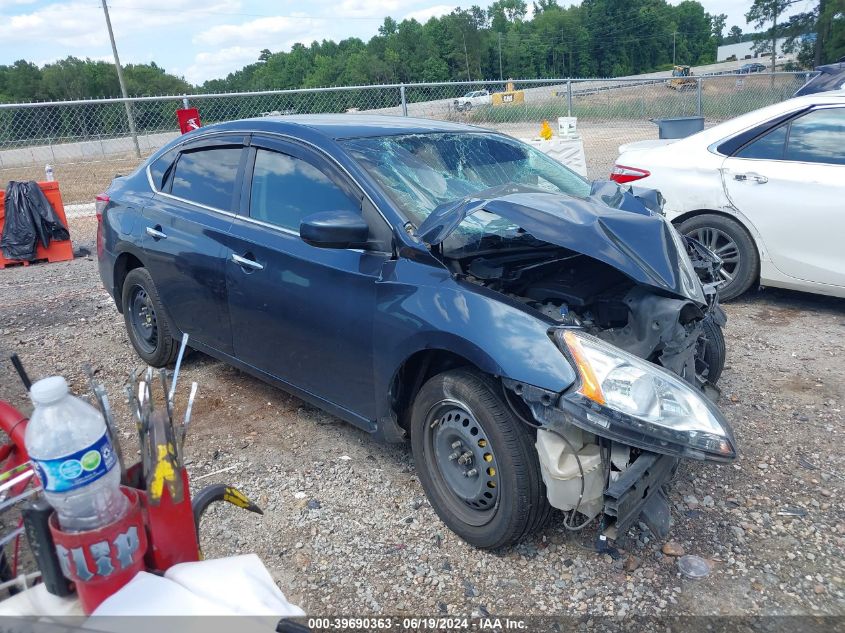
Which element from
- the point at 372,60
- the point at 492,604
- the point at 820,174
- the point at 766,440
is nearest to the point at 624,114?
the point at 820,174

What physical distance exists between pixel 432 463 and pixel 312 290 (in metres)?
0.99

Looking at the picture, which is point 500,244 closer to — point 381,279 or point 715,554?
point 381,279

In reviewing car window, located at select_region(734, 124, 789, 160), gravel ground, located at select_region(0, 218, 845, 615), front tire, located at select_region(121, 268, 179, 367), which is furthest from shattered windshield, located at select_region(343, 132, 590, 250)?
car window, located at select_region(734, 124, 789, 160)

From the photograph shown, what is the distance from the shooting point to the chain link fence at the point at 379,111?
37.5 feet

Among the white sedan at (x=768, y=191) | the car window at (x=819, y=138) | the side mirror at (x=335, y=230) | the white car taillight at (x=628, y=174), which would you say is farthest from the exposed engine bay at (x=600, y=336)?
the white car taillight at (x=628, y=174)

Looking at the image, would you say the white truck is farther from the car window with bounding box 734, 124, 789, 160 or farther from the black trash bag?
the car window with bounding box 734, 124, 789, 160

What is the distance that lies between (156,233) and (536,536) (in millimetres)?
2892

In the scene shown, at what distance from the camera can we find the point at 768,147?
17.8 ft

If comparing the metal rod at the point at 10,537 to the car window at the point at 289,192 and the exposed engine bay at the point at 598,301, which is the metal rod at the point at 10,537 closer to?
the exposed engine bay at the point at 598,301

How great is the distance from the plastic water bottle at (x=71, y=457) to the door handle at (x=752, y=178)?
5.23 m

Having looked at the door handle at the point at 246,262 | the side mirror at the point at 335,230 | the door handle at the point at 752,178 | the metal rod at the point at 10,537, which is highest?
the side mirror at the point at 335,230

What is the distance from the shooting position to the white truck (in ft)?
42.6

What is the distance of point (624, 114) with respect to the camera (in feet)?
64.2

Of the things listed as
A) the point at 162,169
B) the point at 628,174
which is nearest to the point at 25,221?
the point at 162,169
